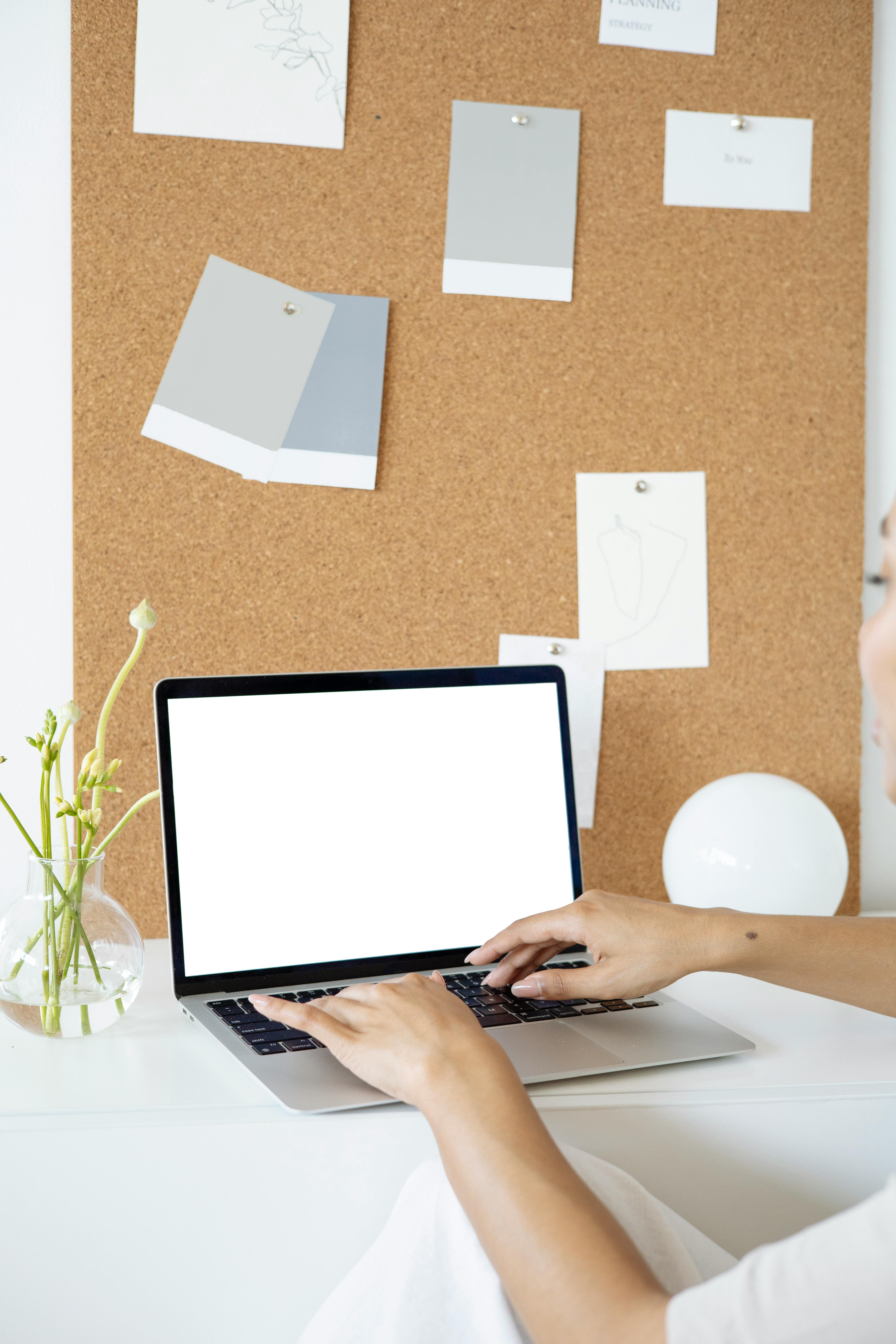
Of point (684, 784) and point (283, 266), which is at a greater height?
point (283, 266)

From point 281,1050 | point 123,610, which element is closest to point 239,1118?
→ point 281,1050

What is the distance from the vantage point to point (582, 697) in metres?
0.99

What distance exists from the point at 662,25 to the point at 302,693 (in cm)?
70

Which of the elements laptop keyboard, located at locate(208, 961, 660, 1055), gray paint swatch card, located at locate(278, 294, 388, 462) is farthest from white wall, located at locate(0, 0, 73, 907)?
laptop keyboard, located at locate(208, 961, 660, 1055)

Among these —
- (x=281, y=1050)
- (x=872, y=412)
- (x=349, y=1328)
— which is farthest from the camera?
(x=872, y=412)

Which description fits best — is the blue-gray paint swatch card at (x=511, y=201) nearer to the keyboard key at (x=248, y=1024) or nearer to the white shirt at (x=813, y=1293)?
the keyboard key at (x=248, y=1024)

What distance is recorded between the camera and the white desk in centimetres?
55

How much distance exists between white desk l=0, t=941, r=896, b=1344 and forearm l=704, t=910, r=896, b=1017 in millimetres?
67

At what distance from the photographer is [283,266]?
3.01ft

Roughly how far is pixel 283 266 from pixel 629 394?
1.09 feet

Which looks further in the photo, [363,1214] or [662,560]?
[662,560]

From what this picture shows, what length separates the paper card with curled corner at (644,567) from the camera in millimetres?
977

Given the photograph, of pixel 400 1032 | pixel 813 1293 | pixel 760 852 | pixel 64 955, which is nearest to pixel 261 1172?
pixel 400 1032

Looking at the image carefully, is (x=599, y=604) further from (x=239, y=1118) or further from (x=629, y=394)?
(x=239, y=1118)
